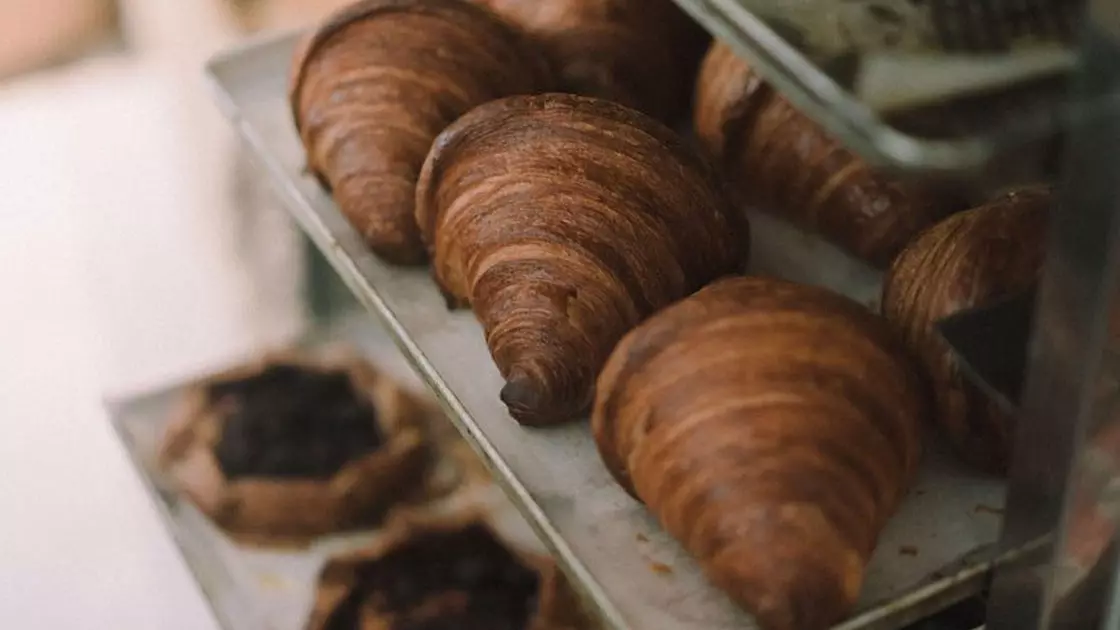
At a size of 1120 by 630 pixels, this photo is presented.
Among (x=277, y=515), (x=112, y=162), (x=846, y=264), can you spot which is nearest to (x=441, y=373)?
(x=846, y=264)

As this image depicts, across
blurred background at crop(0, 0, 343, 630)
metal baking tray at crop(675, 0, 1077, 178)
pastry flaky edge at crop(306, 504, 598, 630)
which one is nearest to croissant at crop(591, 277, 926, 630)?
metal baking tray at crop(675, 0, 1077, 178)

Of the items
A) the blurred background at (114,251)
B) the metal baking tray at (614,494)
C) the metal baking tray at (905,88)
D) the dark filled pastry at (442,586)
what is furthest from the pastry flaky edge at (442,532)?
the metal baking tray at (905,88)

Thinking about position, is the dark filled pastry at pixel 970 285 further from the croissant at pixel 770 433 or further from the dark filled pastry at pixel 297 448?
the dark filled pastry at pixel 297 448

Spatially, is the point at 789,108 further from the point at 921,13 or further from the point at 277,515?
the point at 277,515

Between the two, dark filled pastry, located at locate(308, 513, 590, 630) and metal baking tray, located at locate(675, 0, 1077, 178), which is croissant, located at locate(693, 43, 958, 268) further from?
dark filled pastry, located at locate(308, 513, 590, 630)

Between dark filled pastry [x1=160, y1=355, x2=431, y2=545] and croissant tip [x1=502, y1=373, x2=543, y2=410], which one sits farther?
dark filled pastry [x1=160, y1=355, x2=431, y2=545]
